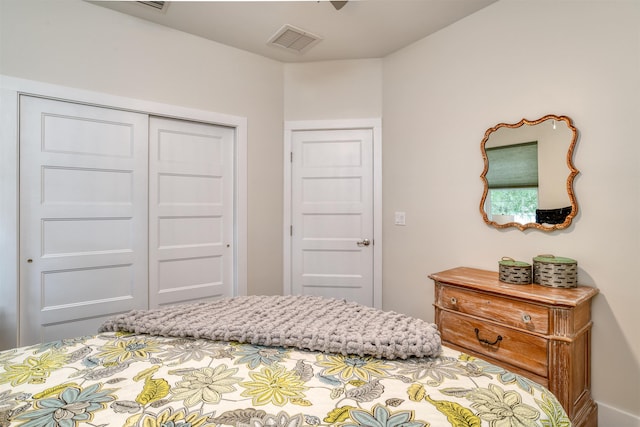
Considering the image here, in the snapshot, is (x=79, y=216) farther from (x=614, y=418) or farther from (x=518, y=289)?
(x=614, y=418)

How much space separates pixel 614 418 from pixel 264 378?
6.70ft

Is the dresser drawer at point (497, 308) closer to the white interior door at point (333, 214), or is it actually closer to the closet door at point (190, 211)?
the white interior door at point (333, 214)

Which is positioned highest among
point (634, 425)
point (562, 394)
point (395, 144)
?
point (395, 144)

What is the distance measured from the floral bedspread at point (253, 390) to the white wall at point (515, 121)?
1302 millimetres

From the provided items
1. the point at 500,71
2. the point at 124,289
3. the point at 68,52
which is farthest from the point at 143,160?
the point at 500,71

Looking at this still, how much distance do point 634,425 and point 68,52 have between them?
408cm

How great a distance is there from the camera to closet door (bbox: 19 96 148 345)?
2.15m

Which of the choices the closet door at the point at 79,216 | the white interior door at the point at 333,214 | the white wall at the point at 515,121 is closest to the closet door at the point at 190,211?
the closet door at the point at 79,216

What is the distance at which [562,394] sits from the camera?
1.60 meters

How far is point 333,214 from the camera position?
3.21 metres

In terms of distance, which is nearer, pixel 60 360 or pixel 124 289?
pixel 60 360

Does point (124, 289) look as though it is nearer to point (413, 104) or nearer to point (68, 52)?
point (68, 52)

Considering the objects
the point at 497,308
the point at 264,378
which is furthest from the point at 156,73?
the point at 497,308

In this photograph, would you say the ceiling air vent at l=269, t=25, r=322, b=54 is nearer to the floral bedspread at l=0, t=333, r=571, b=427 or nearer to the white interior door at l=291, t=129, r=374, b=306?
the white interior door at l=291, t=129, r=374, b=306
